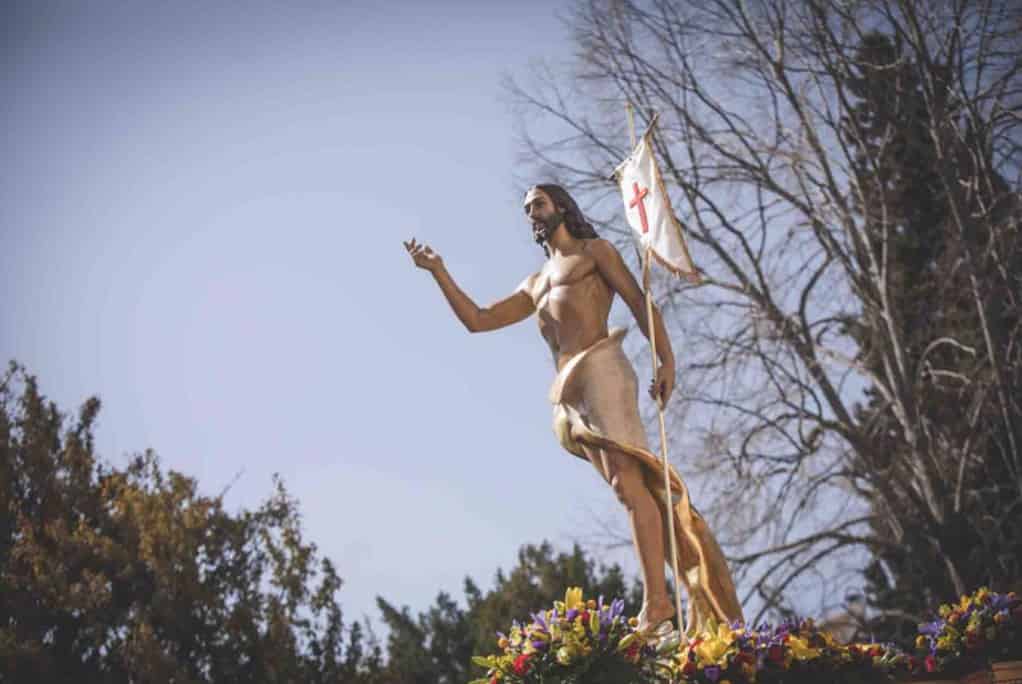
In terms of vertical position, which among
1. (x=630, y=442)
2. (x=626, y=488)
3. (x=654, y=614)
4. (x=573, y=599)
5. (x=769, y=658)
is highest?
(x=630, y=442)

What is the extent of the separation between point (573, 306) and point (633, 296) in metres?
0.37

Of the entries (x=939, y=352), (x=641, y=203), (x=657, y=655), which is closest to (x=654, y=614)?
(x=657, y=655)

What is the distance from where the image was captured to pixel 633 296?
7891 mm

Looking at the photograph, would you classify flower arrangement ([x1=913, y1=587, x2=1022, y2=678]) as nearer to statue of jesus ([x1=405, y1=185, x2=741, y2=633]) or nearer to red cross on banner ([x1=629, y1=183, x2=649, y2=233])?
statue of jesus ([x1=405, y1=185, x2=741, y2=633])

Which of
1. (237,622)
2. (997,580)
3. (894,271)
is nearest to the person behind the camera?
(997,580)

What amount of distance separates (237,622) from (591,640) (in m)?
13.8

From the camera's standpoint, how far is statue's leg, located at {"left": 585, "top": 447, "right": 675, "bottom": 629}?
726cm

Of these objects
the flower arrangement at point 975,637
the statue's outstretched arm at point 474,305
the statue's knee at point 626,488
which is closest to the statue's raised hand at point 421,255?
the statue's outstretched arm at point 474,305

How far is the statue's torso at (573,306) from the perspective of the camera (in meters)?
7.82

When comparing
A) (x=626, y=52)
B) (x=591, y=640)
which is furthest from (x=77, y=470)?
A: (x=591, y=640)

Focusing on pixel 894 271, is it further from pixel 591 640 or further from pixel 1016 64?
pixel 591 640

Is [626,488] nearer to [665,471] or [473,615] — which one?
[665,471]

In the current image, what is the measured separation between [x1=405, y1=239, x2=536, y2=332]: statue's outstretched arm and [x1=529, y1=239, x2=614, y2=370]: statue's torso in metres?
0.22

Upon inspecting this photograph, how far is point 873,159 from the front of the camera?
677 inches
